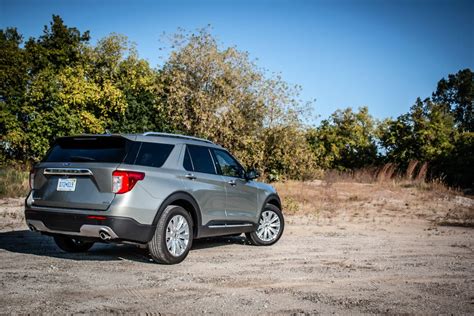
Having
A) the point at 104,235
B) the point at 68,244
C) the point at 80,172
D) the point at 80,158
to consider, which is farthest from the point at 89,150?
the point at 68,244

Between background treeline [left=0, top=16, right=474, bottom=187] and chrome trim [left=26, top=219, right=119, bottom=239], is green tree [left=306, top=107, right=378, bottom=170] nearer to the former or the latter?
background treeline [left=0, top=16, right=474, bottom=187]

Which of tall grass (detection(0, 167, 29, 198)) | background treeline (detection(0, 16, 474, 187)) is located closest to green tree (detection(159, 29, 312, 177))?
background treeline (detection(0, 16, 474, 187))

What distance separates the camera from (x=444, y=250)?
908cm

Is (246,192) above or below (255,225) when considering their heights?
above

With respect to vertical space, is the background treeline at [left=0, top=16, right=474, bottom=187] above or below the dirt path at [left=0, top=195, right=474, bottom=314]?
above

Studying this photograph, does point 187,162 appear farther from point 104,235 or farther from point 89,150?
point 104,235

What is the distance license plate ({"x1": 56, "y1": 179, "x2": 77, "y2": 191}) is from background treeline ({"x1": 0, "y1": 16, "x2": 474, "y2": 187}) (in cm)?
2062

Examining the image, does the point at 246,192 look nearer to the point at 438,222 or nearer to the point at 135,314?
the point at 135,314

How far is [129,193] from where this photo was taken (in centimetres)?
639

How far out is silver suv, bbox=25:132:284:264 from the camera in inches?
251

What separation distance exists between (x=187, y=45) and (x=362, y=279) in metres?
25.7

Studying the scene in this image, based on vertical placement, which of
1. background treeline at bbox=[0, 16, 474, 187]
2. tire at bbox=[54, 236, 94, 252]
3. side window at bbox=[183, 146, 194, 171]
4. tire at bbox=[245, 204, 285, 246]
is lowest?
tire at bbox=[54, 236, 94, 252]

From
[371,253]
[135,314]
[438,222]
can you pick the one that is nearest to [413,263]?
[371,253]

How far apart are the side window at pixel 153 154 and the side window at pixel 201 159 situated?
1.74 feet
